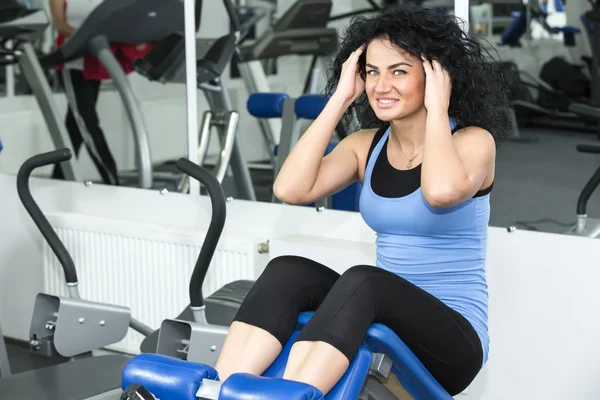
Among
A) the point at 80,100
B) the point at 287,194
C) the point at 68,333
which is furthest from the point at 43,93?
the point at 287,194

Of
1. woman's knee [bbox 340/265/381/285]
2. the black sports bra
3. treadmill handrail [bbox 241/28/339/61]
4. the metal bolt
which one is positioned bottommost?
the metal bolt

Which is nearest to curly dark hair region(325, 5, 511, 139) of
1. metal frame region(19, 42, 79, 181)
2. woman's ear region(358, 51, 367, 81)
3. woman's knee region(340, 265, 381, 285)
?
woman's ear region(358, 51, 367, 81)

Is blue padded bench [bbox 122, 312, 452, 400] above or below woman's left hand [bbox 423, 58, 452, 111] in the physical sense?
below

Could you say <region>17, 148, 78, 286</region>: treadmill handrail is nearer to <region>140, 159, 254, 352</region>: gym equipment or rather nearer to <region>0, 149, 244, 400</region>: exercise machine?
<region>0, 149, 244, 400</region>: exercise machine

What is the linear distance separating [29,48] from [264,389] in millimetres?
3067

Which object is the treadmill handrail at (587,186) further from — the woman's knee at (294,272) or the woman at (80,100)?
the woman at (80,100)

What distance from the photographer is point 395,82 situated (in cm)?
216

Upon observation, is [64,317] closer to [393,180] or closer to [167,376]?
[167,376]

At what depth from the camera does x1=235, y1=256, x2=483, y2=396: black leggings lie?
195 cm

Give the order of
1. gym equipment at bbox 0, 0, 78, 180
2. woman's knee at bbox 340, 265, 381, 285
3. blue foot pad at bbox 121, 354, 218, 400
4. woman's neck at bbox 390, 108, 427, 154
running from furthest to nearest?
gym equipment at bbox 0, 0, 78, 180, woman's neck at bbox 390, 108, 427, 154, woman's knee at bbox 340, 265, 381, 285, blue foot pad at bbox 121, 354, 218, 400

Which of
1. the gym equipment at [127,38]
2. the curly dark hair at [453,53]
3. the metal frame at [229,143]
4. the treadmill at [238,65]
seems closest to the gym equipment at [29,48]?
the gym equipment at [127,38]

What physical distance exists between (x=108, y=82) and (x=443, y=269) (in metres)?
2.54

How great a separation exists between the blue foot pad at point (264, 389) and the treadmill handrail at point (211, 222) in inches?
27.9

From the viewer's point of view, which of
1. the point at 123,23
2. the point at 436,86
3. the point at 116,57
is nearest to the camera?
the point at 436,86
